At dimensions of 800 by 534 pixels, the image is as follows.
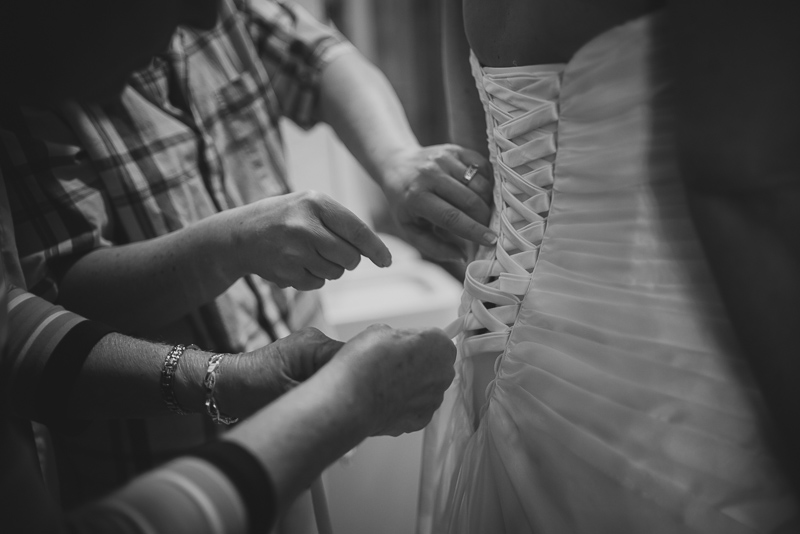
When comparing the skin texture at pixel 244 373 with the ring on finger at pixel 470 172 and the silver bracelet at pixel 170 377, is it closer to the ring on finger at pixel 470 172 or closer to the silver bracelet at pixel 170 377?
the silver bracelet at pixel 170 377

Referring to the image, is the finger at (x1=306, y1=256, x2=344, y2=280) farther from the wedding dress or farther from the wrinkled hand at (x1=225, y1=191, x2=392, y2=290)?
the wedding dress

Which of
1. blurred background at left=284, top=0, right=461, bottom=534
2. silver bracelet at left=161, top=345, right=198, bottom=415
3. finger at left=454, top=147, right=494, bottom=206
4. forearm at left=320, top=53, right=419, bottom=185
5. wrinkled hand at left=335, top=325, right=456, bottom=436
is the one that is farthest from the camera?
blurred background at left=284, top=0, right=461, bottom=534

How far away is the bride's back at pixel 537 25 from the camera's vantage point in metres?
0.44

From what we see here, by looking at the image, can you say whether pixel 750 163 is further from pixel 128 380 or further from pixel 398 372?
pixel 128 380

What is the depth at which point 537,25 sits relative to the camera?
0.49 meters

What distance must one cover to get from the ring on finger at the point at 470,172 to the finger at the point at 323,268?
18 cm

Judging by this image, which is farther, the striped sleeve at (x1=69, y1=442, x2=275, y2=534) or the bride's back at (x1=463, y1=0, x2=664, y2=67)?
the bride's back at (x1=463, y1=0, x2=664, y2=67)

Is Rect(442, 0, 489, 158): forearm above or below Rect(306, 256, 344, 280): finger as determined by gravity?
above

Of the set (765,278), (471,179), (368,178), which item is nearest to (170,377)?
(471,179)

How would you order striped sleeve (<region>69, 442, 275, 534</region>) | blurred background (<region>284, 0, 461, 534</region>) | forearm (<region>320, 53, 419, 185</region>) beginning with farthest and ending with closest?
blurred background (<region>284, 0, 461, 534</region>)
forearm (<region>320, 53, 419, 185</region>)
striped sleeve (<region>69, 442, 275, 534</region>)

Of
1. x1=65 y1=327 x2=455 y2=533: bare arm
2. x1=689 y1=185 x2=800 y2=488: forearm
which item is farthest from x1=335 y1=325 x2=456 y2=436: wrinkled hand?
x1=689 y1=185 x2=800 y2=488: forearm

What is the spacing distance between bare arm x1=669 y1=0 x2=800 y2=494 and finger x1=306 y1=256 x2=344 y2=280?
310mm

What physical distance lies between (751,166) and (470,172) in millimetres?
308

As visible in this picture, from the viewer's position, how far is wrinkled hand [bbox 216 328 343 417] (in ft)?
1.58
